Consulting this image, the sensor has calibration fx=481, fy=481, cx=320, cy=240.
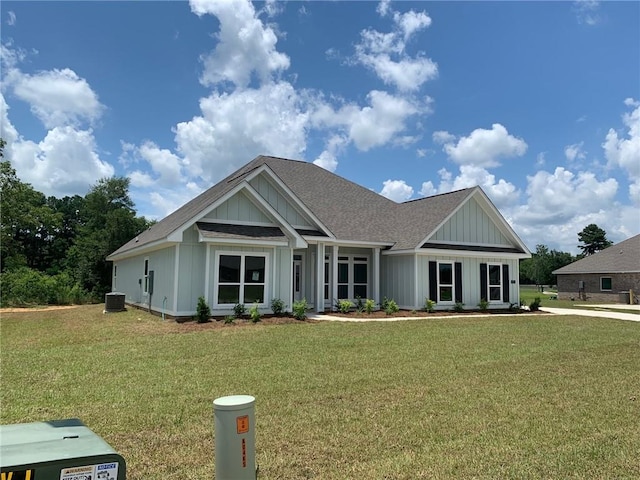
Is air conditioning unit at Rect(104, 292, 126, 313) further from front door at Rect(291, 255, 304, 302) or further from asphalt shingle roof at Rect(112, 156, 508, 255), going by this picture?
front door at Rect(291, 255, 304, 302)

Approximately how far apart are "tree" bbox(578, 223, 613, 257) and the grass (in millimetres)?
82472

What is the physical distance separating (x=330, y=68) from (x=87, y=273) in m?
34.3

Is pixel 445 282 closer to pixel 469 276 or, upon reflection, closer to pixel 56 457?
pixel 469 276

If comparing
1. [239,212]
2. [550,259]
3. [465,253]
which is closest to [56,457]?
[239,212]

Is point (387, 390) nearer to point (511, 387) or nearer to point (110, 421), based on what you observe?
point (511, 387)

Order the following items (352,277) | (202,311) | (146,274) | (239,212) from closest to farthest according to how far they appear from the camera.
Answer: (202,311), (239,212), (146,274), (352,277)

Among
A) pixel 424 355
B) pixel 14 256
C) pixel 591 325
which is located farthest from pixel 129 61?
pixel 14 256

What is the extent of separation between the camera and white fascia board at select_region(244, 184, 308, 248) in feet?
57.1

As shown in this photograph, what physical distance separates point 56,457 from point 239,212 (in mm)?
15164

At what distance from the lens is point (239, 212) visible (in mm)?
17453

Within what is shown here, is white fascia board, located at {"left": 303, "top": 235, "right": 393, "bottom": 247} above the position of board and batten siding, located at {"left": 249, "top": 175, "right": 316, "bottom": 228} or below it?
below

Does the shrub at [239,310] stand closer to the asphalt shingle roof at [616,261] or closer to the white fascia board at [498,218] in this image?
the white fascia board at [498,218]

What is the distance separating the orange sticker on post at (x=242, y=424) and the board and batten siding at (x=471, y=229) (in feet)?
61.0

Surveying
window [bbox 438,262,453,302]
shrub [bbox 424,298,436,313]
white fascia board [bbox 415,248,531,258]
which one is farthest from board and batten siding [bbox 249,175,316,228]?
window [bbox 438,262,453,302]
